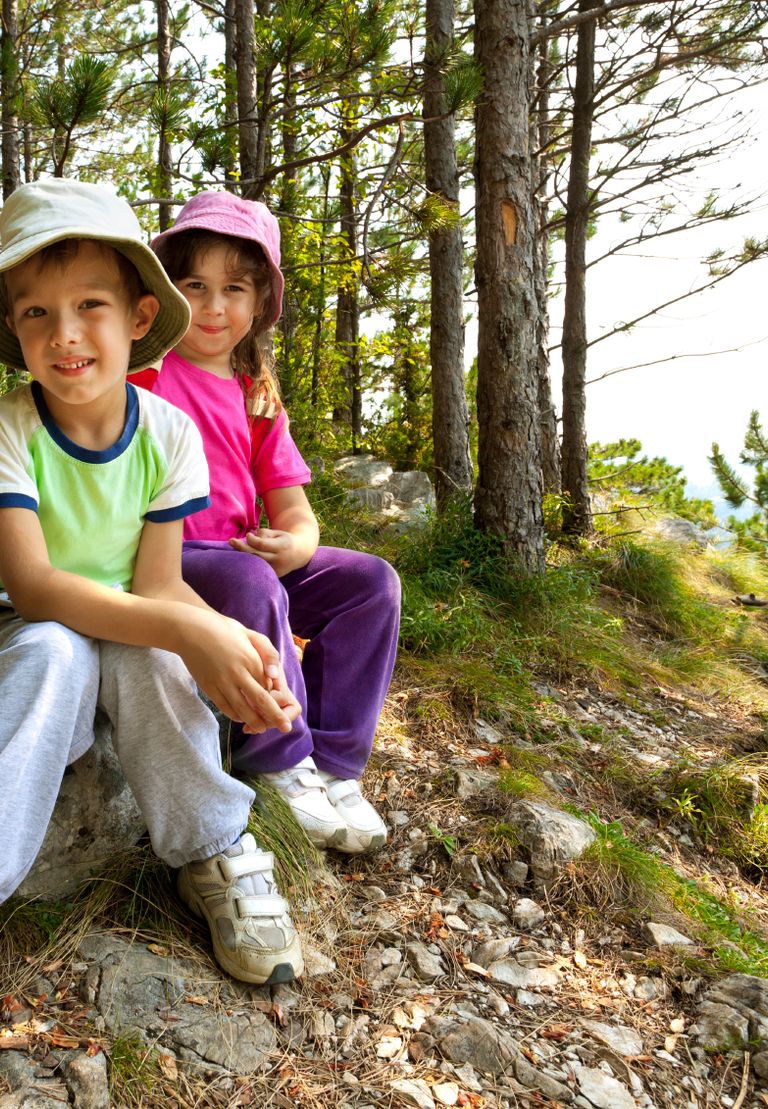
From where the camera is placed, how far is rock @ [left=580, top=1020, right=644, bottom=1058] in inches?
63.5

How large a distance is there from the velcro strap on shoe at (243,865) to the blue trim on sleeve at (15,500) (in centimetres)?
78

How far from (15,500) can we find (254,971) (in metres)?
0.99

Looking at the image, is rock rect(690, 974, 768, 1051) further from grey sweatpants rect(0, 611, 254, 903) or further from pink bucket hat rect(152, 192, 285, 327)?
pink bucket hat rect(152, 192, 285, 327)

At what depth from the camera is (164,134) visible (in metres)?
3.42

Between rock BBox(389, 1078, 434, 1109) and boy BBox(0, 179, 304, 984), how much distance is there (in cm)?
28

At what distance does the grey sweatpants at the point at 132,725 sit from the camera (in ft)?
4.39

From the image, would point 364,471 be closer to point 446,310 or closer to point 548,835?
point 446,310

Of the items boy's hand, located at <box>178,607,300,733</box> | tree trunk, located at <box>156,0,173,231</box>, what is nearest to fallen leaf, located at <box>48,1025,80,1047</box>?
boy's hand, located at <box>178,607,300,733</box>

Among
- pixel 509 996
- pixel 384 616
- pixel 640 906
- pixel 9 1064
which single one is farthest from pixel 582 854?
pixel 9 1064

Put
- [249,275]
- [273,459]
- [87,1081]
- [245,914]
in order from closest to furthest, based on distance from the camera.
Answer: [87,1081] → [245,914] → [249,275] → [273,459]

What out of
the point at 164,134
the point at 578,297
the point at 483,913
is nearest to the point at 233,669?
the point at 483,913

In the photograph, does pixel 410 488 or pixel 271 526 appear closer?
pixel 271 526

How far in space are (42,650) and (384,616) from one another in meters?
0.92

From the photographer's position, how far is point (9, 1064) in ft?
4.15
